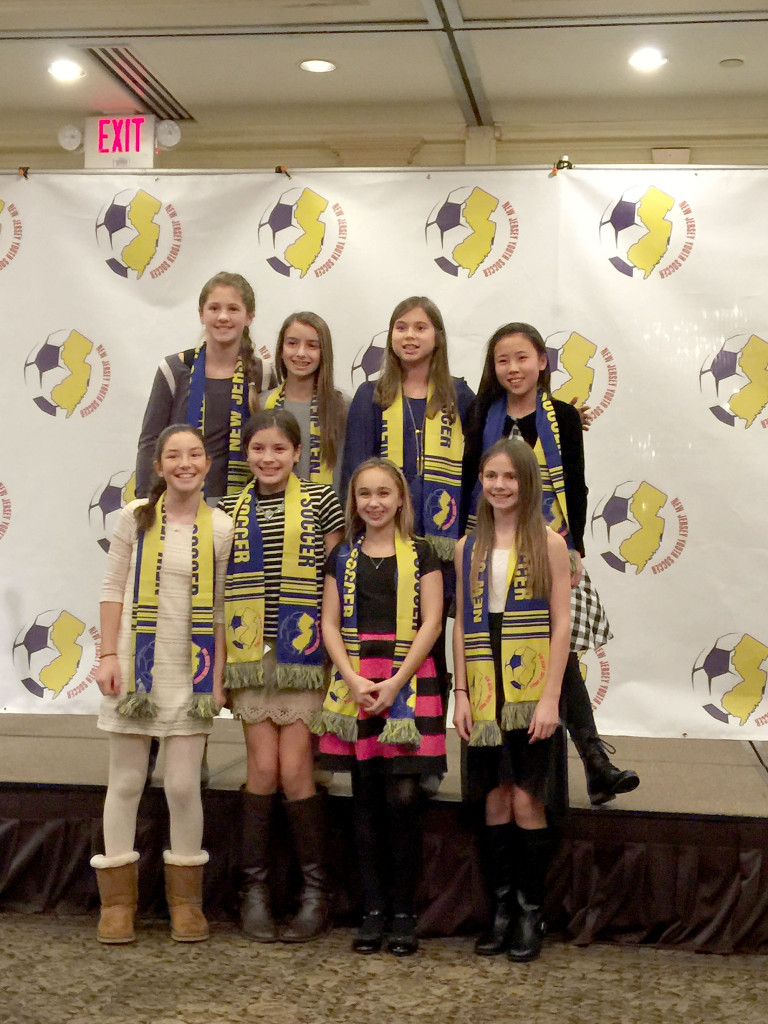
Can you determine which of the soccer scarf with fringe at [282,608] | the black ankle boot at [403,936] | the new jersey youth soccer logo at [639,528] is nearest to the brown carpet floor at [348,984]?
the black ankle boot at [403,936]

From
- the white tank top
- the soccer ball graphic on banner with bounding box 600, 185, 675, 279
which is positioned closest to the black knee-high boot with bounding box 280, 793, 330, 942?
the white tank top

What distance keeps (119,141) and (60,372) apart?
36.9 inches

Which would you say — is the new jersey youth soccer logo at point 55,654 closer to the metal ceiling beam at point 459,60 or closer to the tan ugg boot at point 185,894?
the tan ugg boot at point 185,894

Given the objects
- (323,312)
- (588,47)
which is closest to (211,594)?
(323,312)

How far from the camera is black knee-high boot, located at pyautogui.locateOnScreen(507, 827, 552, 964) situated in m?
2.65

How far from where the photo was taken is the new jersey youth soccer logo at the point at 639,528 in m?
4.08

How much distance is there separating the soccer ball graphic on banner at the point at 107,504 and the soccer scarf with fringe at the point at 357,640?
1.79 metres

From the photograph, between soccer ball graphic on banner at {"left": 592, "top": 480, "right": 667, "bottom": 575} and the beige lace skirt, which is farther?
soccer ball graphic on banner at {"left": 592, "top": 480, "right": 667, "bottom": 575}

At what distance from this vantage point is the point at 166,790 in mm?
2744

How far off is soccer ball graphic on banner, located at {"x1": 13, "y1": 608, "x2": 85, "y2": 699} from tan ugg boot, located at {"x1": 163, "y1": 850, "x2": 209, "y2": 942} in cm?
170

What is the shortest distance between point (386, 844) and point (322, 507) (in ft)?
2.64

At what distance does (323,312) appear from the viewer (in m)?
4.21

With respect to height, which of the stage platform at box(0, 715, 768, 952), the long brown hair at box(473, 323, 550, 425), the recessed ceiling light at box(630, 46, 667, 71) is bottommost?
the stage platform at box(0, 715, 768, 952)

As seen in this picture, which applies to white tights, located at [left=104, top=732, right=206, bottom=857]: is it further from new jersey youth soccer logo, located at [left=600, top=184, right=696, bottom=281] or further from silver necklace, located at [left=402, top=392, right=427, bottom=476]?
new jersey youth soccer logo, located at [left=600, top=184, right=696, bottom=281]
